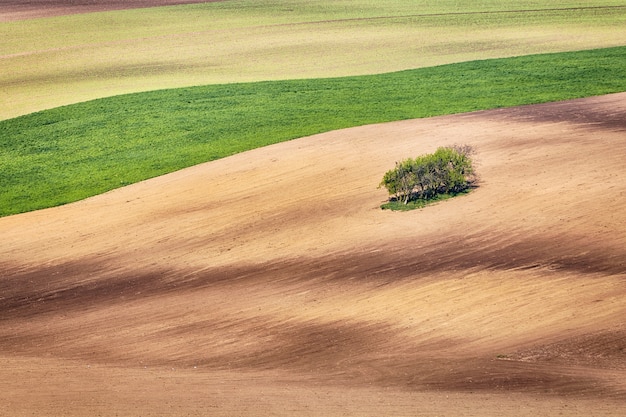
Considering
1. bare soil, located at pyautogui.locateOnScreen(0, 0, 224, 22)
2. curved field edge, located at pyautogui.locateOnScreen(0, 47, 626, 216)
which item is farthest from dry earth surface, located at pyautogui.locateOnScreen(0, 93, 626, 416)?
bare soil, located at pyautogui.locateOnScreen(0, 0, 224, 22)

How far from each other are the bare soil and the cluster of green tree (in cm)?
3628

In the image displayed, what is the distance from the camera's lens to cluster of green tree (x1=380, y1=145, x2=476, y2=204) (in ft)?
82.0

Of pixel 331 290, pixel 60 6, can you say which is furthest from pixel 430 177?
pixel 60 6

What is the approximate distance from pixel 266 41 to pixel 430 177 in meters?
25.8

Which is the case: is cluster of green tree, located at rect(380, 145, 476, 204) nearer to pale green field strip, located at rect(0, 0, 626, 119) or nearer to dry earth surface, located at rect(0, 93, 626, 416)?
dry earth surface, located at rect(0, 93, 626, 416)

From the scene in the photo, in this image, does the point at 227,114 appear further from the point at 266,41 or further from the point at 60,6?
the point at 60,6

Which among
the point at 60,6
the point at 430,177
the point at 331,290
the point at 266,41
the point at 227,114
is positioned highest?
the point at 60,6

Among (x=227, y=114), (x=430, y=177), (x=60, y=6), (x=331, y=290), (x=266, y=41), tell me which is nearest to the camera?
(x=331, y=290)

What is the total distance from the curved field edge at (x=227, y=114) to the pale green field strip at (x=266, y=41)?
2156 mm

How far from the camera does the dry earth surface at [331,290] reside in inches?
617

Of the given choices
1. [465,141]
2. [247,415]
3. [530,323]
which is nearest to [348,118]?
[465,141]

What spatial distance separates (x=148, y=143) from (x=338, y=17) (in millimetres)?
23599

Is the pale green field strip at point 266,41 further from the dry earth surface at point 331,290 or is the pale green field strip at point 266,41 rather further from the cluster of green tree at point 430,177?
the cluster of green tree at point 430,177

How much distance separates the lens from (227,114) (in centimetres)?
3628
